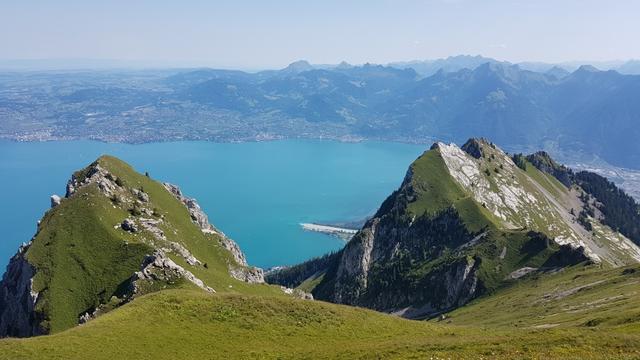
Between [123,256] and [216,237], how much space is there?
47114 mm

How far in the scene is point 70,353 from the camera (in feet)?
160

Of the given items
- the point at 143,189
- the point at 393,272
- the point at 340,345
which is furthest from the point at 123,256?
the point at 393,272

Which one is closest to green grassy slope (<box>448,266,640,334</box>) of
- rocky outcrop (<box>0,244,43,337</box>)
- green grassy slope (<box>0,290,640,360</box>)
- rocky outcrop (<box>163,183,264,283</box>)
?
green grassy slope (<box>0,290,640,360</box>)

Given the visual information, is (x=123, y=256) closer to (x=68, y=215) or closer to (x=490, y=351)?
(x=68, y=215)

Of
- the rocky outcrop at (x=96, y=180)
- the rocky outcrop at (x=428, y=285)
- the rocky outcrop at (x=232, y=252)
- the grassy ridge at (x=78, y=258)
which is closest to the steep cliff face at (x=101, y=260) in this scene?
the grassy ridge at (x=78, y=258)

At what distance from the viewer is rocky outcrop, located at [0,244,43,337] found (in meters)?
93.4

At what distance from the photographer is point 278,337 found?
2152 inches

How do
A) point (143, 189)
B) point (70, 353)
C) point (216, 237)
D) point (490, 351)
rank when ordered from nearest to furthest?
point (490, 351) → point (70, 353) → point (143, 189) → point (216, 237)

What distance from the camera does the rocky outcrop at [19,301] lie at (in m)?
93.4

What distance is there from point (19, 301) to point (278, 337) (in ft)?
234

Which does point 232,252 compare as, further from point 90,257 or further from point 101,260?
point 90,257

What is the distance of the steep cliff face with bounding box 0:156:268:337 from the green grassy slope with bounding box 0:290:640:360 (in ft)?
86.1

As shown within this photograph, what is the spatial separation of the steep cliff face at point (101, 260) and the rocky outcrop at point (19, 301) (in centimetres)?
19

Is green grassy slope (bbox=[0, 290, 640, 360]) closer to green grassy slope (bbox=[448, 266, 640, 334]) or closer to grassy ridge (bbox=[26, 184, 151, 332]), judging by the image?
green grassy slope (bbox=[448, 266, 640, 334])
